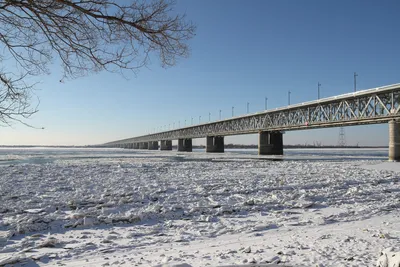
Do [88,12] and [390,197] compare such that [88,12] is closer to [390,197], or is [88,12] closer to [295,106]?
[390,197]

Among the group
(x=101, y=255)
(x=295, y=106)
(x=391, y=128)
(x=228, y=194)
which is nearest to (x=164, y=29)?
(x=101, y=255)

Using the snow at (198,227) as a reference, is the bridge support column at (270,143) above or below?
above

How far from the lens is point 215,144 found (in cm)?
8862

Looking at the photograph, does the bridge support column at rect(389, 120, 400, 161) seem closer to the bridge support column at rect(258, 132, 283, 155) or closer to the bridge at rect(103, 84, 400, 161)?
the bridge at rect(103, 84, 400, 161)

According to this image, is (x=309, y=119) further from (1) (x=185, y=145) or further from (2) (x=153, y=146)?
(2) (x=153, y=146)

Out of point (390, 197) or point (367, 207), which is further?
point (390, 197)

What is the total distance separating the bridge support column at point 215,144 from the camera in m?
87.6

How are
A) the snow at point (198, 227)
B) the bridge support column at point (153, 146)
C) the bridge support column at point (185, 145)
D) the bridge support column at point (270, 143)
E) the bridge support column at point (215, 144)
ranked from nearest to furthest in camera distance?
the snow at point (198, 227), the bridge support column at point (270, 143), the bridge support column at point (215, 144), the bridge support column at point (185, 145), the bridge support column at point (153, 146)

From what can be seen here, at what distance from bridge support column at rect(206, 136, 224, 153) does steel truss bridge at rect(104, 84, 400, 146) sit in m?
2.39

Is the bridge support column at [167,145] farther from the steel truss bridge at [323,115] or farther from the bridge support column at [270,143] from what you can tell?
the bridge support column at [270,143]

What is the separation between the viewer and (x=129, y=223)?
20.4 ft

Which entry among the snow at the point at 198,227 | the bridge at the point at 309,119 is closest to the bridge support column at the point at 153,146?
the bridge at the point at 309,119

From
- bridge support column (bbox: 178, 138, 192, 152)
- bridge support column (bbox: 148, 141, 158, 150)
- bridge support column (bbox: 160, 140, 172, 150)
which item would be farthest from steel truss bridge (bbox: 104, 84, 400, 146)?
bridge support column (bbox: 148, 141, 158, 150)

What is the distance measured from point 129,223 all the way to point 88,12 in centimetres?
403
